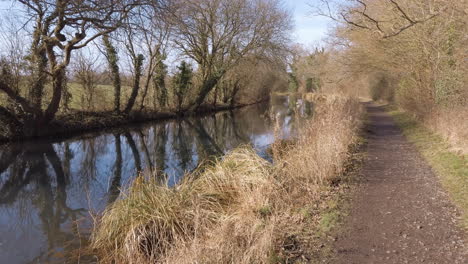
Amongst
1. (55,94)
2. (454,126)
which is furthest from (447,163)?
(55,94)

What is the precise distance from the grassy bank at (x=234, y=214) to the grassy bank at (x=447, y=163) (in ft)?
6.19

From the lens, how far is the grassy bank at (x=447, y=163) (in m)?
5.70

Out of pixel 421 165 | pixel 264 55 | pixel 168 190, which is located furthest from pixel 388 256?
pixel 264 55

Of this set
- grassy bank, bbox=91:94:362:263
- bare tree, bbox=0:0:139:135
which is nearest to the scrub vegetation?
bare tree, bbox=0:0:139:135

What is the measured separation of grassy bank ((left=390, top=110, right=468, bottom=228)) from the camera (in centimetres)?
570

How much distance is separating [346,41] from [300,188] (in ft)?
61.9

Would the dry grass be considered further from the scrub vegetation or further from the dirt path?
the scrub vegetation

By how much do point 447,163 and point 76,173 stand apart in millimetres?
9755

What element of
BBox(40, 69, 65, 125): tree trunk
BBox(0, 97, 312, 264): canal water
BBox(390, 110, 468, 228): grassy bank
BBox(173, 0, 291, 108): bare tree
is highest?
BBox(173, 0, 291, 108): bare tree

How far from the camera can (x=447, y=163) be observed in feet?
25.9

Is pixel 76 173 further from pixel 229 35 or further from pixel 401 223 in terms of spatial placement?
pixel 229 35

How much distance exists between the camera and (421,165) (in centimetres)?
820

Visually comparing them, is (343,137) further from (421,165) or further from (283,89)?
(283,89)

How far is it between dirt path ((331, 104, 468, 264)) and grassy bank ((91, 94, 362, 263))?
0.41 meters
